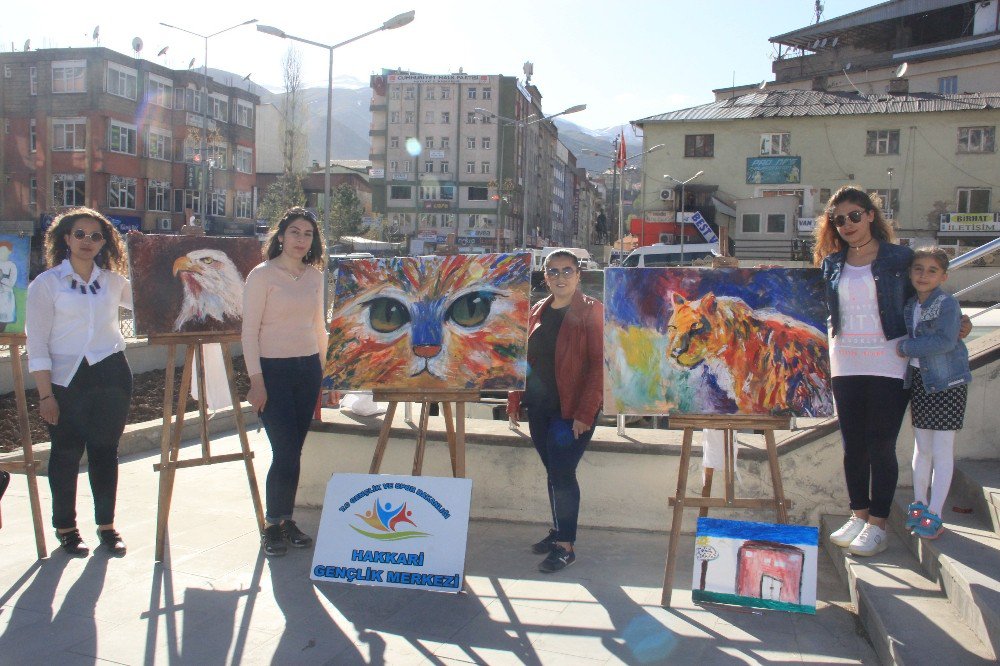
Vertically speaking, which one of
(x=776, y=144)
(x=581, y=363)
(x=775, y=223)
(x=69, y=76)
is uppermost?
(x=69, y=76)

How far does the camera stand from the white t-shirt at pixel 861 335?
3.73 m

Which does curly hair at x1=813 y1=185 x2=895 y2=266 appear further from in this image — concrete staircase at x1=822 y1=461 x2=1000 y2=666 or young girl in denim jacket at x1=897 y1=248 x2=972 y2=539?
concrete staircase at x1=822 y1=461 x2=1000 y2=666

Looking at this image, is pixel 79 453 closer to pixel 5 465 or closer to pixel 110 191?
pixel 5 465

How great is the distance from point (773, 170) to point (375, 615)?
127 feet

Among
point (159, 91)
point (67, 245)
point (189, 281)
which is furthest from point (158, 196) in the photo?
point (67, 245)

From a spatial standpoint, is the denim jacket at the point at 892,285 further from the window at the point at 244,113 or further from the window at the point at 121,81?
the window at the point at 244,113

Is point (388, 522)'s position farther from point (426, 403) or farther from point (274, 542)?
point (274, 542)

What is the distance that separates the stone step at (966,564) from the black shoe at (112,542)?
13.6 ft

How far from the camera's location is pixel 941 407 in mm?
3703

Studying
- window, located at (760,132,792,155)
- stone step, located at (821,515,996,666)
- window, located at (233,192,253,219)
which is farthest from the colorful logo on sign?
window, located at (233,192,253,219)

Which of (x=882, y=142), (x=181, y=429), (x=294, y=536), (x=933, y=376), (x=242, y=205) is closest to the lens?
(x=933, y=376)

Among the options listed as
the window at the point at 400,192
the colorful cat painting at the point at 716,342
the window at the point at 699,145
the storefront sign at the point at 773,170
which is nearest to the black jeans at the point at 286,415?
the colorful cat painting at the point at 716,342

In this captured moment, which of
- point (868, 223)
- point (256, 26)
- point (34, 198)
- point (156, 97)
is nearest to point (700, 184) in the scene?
point (256, 26)

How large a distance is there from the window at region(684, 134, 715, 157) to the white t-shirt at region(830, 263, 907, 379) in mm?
37778
